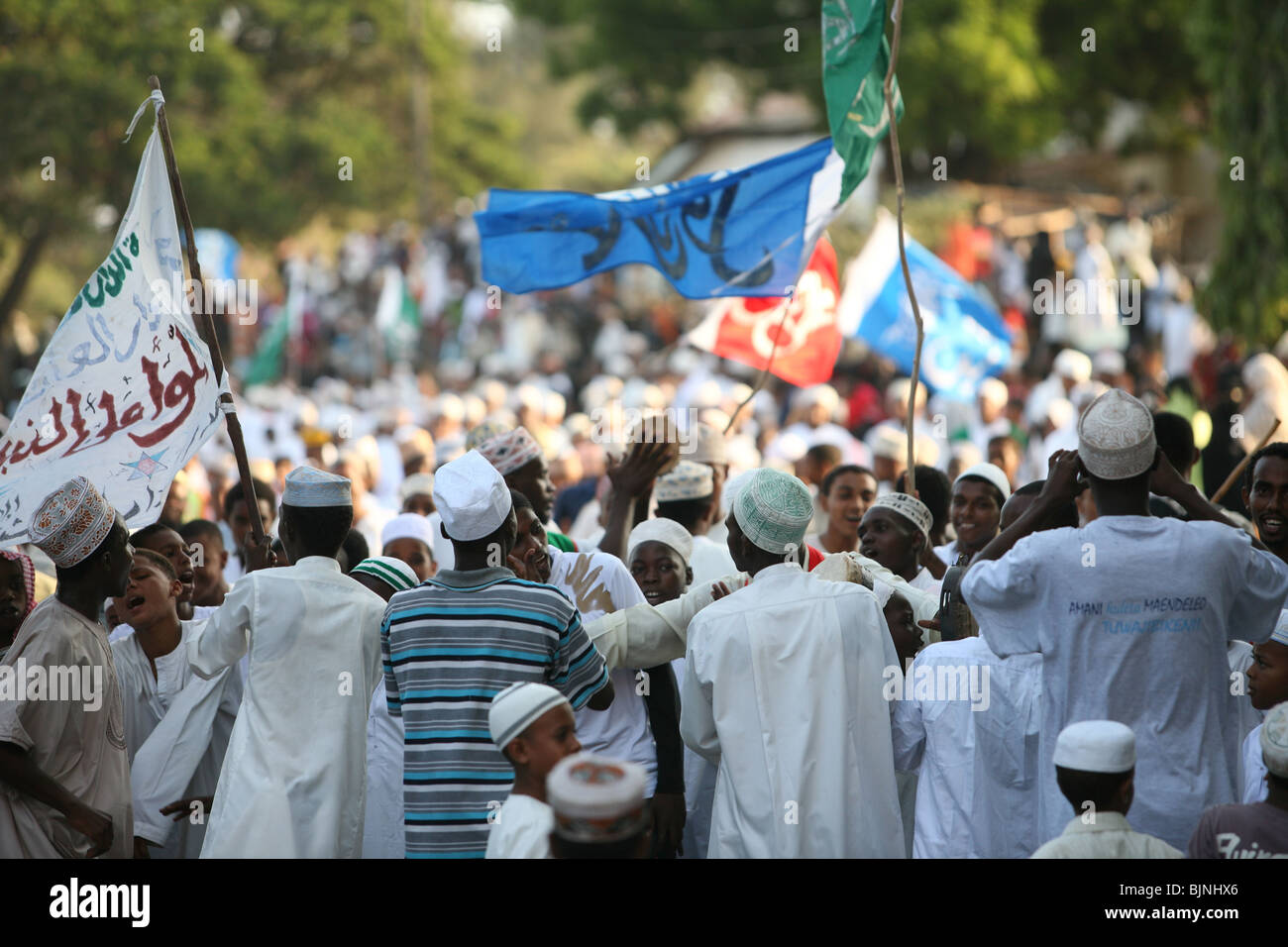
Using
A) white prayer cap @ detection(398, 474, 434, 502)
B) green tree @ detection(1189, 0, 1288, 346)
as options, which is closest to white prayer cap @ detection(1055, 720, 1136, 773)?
white prayer cap @ detection(398, 474, 434, 502)

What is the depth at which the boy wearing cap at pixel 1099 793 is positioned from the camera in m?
3.75

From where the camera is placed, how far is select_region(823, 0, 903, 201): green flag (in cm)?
719

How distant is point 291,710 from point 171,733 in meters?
0.72

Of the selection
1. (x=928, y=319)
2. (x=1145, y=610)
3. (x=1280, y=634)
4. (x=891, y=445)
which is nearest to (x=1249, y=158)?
(x=928, y=319)

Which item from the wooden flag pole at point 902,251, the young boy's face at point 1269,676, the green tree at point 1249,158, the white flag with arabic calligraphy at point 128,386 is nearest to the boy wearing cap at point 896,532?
the wooden flag pole at point 902,251

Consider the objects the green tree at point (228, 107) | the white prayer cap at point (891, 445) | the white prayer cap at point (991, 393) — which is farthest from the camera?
the green tree at point (228, 107)

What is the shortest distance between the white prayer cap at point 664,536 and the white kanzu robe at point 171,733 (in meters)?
1.42

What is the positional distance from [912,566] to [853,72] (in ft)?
8.63

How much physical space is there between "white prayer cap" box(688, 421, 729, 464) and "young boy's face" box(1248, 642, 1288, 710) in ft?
11.6

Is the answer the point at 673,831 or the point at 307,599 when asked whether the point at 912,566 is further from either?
the point at 307,599

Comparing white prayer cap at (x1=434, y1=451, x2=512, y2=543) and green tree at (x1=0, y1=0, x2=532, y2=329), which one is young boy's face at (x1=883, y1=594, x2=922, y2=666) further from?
green tree at (x1=0, y1=0, x2=532, y2=329)

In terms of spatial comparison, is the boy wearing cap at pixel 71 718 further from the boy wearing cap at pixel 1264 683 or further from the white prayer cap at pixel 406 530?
the boy wearing cap at pixel 1264 683

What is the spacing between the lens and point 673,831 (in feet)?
15.8

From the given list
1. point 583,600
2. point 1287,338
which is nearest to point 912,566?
point 583,600
